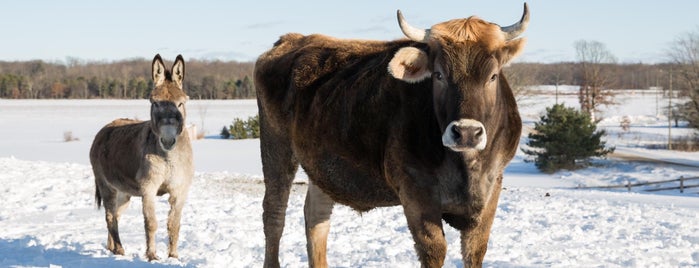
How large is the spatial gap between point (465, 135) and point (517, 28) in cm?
85

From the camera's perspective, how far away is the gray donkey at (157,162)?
9.75 m

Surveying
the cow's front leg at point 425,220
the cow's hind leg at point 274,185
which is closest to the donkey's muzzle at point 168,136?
the cow's hind leg at point 274,185

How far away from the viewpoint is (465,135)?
3963 mm

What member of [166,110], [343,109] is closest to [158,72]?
[166,110]

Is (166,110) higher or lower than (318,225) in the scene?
higher

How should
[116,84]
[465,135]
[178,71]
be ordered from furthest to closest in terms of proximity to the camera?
[116,84] → [178,71] → [465,135]

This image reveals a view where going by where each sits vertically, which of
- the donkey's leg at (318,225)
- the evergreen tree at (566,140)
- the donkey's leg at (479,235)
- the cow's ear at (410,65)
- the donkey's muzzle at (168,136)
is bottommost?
the evergreen tree at (566,140)

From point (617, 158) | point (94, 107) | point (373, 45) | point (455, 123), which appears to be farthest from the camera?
point (94, 107)

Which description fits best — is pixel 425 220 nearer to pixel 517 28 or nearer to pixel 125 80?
pixel 517 28

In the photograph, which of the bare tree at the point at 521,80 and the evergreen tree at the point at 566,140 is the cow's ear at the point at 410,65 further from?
the bare tree at the point at 521,80

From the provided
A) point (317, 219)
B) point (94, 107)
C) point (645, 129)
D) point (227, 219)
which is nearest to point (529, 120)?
point (645, 129)

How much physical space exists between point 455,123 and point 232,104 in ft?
288

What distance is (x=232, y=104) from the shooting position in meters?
90.5

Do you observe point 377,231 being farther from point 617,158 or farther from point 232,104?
point 232,104
